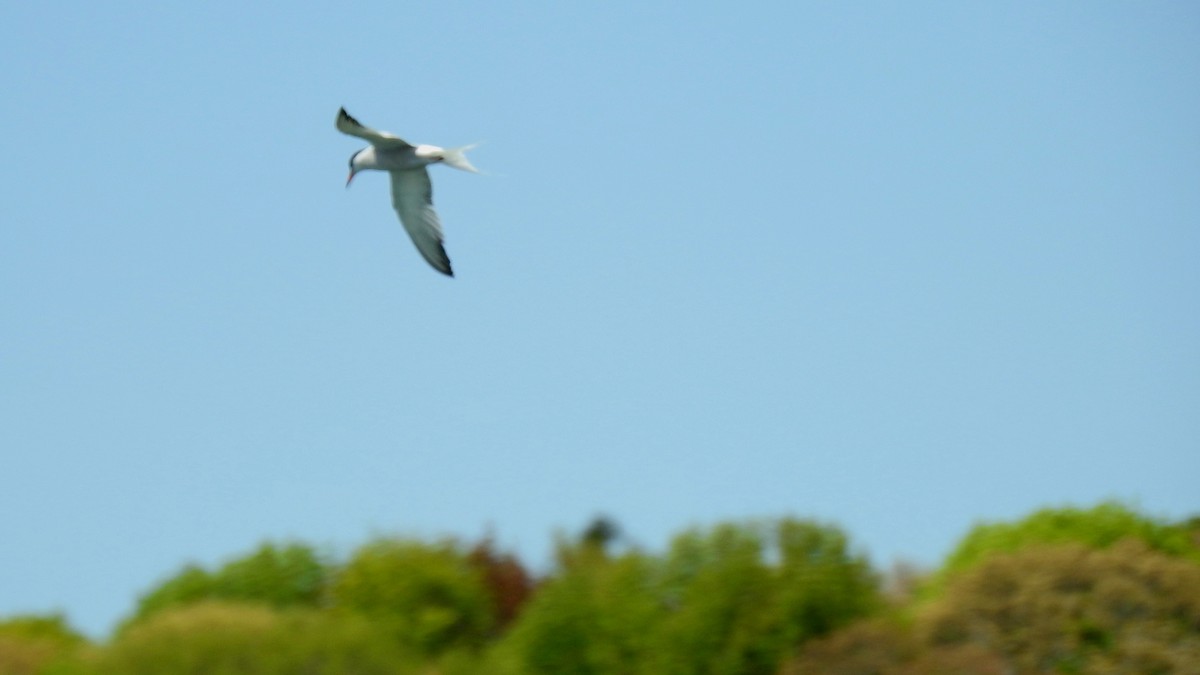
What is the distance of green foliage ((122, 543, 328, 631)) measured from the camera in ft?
96.3

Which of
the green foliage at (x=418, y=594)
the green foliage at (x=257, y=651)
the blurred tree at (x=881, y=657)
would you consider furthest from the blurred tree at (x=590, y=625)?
the green foliage at (x=257, y=651)

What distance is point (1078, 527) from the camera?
30766 millimetres

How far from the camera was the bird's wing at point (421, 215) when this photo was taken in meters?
22.5

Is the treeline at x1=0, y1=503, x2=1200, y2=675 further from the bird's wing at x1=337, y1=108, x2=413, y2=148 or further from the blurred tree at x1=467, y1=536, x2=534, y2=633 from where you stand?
the bird's wing at x1=337, y1=108, x2=413, y2=148

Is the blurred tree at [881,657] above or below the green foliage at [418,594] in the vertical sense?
below

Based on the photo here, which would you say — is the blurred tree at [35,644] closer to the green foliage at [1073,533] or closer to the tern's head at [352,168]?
the tern's head at [352,168]

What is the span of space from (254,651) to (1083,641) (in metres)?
10.2

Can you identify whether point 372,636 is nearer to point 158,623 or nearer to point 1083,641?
point 158,623

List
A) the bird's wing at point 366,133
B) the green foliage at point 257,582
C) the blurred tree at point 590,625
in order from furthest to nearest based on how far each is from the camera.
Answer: the green foliage at point 257,582
the blurred tree at point 590,625
the bird's wing at point 366,133

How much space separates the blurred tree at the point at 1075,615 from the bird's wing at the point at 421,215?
24.2ft

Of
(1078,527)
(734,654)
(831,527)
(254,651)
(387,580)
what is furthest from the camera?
(1078,527)

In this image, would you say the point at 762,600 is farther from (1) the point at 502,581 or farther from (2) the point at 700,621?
(1) the point at 502,581

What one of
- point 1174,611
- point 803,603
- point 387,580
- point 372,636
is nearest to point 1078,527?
point 1174,611

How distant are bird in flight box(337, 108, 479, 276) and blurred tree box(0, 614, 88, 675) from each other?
→ 6048mm
